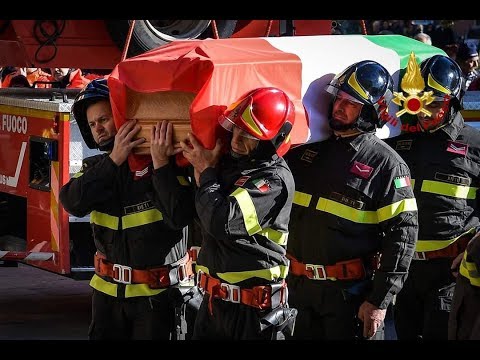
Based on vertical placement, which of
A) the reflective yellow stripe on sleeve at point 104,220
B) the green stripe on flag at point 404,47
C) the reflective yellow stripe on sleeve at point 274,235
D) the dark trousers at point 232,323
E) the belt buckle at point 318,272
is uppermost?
the green stripe on flag at point 404,47

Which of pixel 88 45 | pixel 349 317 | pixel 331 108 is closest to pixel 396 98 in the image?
pixel 331 108

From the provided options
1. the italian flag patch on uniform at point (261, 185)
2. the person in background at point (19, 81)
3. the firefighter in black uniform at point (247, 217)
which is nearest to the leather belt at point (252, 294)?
the firefighter in black uniform at point (247, 217)

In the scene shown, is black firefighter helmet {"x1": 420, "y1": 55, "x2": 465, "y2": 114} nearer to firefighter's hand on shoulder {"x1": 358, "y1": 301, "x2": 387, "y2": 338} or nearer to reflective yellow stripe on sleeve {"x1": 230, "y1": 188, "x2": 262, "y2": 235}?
firefighter's hand on shoulder {"x1": 358, "y1": 301, "x2": 387, "y2": 338}

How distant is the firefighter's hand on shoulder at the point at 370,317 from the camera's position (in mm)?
5672

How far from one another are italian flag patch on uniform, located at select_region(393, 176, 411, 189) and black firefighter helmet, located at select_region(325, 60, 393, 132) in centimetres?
30

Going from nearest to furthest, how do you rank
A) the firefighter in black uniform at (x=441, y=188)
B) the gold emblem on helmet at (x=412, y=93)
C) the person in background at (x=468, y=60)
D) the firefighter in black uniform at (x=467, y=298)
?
the firefighter in black uniform at (x=467, y=298) < the gold emblem on helmet at (x=412, y=93) < the firefighter in black uniform at (x=441, y=188) < the person in background at (x=468, y=60)

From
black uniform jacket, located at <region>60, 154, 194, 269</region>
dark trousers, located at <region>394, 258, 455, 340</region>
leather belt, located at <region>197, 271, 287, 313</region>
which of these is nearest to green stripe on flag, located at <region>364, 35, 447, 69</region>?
dark trousers, located at <region>394, 258, 455, 340</region>

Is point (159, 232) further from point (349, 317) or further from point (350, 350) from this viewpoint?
point (350, 350)

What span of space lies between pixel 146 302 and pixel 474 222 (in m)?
1.85

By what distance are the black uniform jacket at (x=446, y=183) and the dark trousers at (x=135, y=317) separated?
4.76 ft

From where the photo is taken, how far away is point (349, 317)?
5789 millimetres

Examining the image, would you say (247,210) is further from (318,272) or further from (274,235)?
(318,272)

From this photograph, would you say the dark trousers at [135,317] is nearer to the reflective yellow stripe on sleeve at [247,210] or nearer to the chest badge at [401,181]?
the reflective yellow stripe on sleeve at [247,210]

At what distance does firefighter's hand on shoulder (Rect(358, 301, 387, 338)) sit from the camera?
5672mm
